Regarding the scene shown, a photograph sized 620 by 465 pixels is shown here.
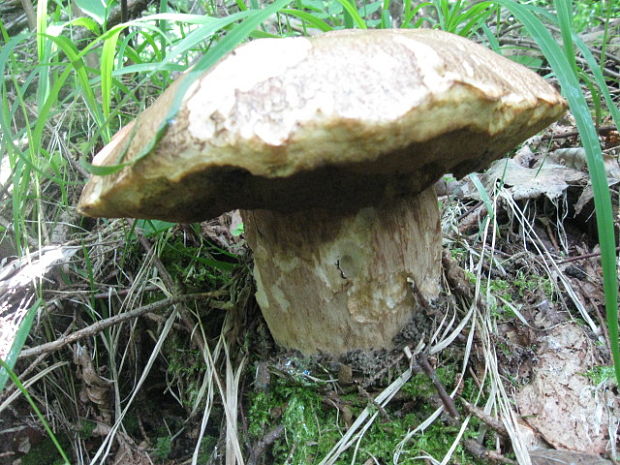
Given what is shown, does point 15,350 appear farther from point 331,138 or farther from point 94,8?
point 94,8

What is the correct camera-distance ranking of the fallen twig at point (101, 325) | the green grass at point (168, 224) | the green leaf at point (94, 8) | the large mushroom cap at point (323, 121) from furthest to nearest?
the green leaf at point (94, 8)
the fallen twig at point (101, 325)
the green grass at point (168, 224)
the large mushroom cap at point (323, 121)

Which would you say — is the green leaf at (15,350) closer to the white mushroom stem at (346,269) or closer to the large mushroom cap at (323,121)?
the large mushroom cap at (323,121)

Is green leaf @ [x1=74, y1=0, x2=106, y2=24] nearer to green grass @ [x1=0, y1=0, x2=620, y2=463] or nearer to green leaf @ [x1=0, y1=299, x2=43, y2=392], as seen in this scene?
green grass @ [x1=0, y1=0, x2=620, y2=463]

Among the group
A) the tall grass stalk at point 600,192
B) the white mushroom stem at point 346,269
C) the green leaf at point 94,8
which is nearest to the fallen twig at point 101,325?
the white mushroom stem at point 346,269

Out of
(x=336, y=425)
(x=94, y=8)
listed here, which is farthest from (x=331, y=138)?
(x=94, y=8)

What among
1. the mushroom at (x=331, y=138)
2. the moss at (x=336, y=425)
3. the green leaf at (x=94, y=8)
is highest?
the green leaf at (x=94, y=8)

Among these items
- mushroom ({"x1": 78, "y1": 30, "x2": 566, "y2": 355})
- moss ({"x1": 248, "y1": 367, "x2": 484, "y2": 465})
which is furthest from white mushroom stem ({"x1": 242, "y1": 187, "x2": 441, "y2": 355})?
moss ({"x1": 248, "y1": 367, "x2": 484, "y2": 465})

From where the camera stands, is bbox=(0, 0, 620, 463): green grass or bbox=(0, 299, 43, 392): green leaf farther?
bbox=(0, 299, 43, 392): green leaf

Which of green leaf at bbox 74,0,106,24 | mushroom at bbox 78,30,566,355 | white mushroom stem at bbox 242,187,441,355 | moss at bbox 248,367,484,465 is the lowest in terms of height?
moss at bbox 248,367,484,465

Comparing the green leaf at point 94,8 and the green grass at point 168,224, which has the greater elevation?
the green leaf at point 94,8
